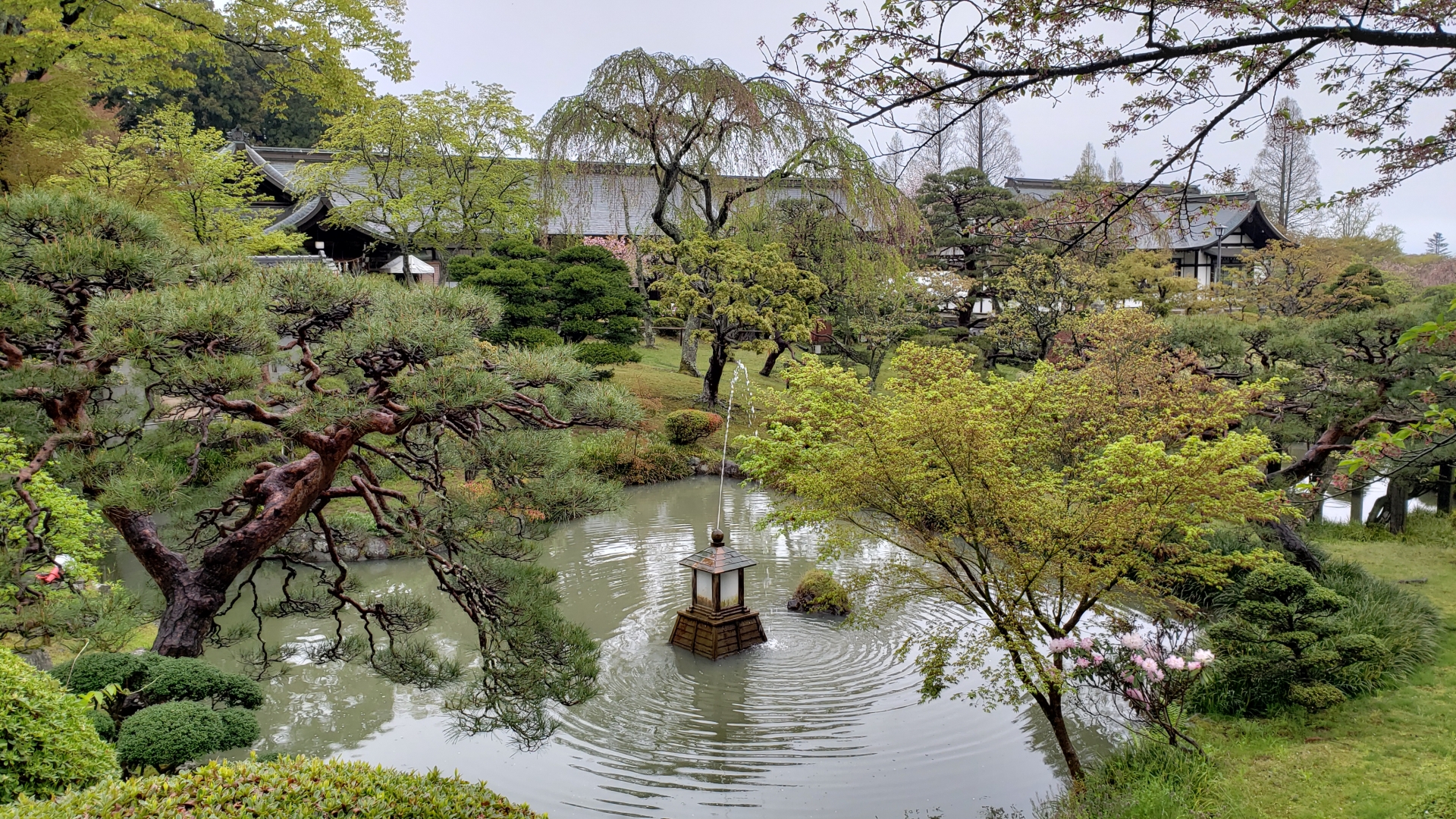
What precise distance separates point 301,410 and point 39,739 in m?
2.07

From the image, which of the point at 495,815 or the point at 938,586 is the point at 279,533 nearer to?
the point at 495,815

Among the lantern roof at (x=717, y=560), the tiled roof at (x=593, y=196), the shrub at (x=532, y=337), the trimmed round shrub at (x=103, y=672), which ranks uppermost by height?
the tiled roof at (x=593, y=196)

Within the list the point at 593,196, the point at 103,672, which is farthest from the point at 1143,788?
the point at 593,196

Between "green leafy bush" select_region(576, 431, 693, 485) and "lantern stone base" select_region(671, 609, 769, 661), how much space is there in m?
6.37

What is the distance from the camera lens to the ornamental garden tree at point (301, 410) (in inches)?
172

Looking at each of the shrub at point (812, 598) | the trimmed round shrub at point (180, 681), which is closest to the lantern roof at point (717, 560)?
the shrub at point (812, 598)

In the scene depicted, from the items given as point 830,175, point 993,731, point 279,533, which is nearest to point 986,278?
point 830,175

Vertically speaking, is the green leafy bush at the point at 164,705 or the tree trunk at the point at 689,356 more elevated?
the tree trunk at the point at 689,356

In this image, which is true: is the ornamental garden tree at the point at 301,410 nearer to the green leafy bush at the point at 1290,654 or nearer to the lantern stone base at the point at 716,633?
the lantern stone base at the point at 716,633

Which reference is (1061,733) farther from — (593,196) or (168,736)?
(593,196)

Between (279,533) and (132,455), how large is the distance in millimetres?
953

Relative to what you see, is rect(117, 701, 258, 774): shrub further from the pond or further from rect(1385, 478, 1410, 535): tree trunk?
rect(1385, 478, 1410, 535): tree trunk

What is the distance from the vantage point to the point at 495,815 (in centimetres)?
298

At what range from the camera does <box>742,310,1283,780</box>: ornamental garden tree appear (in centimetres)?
523
